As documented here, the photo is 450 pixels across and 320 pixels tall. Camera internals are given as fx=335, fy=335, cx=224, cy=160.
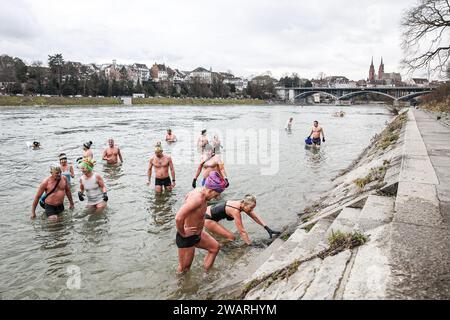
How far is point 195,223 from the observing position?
525cm

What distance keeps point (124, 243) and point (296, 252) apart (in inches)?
145

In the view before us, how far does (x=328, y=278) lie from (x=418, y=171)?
17.1ft

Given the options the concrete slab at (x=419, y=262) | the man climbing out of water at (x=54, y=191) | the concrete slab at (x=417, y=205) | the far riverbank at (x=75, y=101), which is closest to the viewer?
the concrete slab at (x=419, y=262)

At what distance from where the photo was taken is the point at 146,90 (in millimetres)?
106938

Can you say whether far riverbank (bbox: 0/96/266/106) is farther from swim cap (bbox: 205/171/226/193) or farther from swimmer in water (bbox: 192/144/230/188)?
swim cap (bbox: 205/171/226/193)

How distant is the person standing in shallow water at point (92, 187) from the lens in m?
8.11

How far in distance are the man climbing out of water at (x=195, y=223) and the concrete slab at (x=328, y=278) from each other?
70.4 inches

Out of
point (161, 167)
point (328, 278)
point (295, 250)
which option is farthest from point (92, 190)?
point (328, 278)

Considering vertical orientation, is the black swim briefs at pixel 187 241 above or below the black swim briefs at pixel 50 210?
above

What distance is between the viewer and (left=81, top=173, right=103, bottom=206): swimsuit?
27.1ft

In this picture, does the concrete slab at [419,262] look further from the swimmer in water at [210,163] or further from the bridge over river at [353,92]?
the bridge over river at [353,92]

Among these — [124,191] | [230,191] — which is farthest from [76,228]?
[230,191]

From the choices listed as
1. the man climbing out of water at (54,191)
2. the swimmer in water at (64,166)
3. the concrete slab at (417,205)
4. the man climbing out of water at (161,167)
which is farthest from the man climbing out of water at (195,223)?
the swimmer in water at (64,166)
